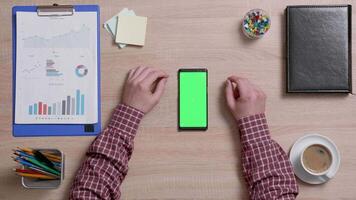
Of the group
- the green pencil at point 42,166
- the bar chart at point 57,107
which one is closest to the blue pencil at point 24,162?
the green pencil at point 42,166

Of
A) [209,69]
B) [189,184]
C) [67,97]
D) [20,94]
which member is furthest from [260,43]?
[20,94]

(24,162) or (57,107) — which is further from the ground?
(57,107)

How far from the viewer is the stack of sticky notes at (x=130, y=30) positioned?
0.90m

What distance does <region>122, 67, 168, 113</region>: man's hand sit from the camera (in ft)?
2.87

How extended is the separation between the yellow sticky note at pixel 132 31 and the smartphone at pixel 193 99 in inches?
5.0

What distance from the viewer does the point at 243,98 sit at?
0.86m

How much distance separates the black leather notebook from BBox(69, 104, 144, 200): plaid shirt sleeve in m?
0.37

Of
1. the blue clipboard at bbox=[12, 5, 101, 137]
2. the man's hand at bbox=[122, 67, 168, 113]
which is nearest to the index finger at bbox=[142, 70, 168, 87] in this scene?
the man's hand at bbox=[122, 67, 168, 113]

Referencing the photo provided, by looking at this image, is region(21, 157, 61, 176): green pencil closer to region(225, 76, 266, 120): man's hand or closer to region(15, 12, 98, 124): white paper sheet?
region(15, 12, 98, 124): white paper sheet

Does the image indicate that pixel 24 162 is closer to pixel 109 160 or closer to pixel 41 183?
pixel 41 183

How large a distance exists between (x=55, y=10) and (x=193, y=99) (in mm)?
391

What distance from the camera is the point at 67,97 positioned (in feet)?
2.95

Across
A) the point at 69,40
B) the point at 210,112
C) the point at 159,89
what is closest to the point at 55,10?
the point at 69,40

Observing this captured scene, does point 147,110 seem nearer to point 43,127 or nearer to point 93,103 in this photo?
point 93,103
